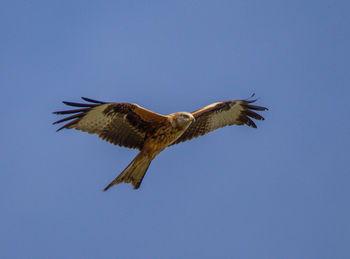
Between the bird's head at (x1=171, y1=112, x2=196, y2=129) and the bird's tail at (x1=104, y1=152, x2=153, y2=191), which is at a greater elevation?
the bird's head at (x1=171, y1=112, x2=196, y2=129)

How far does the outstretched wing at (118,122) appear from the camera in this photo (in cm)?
894

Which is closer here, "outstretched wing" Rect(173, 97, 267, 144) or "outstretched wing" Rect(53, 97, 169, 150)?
"outstretched wing" Rect(53, 97, 169, 150)

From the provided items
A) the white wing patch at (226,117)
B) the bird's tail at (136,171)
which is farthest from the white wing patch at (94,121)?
the white wing patch at (226,117)

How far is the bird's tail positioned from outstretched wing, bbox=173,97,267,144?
112cm

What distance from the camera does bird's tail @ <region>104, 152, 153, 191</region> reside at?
896 cm

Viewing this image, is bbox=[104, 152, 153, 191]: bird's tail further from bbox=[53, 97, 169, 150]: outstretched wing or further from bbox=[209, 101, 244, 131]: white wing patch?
bbox=[209, 101, 244, 131]: white wing patch

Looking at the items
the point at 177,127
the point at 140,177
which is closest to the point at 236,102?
the point at 177,127

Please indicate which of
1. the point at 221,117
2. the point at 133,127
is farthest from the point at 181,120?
the point at 221,117

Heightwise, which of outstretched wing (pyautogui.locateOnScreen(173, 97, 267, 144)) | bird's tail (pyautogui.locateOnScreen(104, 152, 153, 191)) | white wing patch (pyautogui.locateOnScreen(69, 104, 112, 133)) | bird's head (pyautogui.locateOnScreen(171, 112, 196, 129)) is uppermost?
outstretched wing (pyautogui.locateOnScreen(173, 97, 267, 144))

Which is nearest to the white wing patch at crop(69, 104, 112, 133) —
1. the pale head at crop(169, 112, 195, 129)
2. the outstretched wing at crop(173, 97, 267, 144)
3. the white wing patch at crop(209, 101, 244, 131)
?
the pale head at crop(169, 112, 195, 129)

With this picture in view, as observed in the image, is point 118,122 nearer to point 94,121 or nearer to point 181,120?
point 94,121

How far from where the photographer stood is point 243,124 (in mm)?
10828

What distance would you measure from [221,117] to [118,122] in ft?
7.63

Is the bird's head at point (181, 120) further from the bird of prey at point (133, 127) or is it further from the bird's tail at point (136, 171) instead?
the bird's tail at point (136, 171)
